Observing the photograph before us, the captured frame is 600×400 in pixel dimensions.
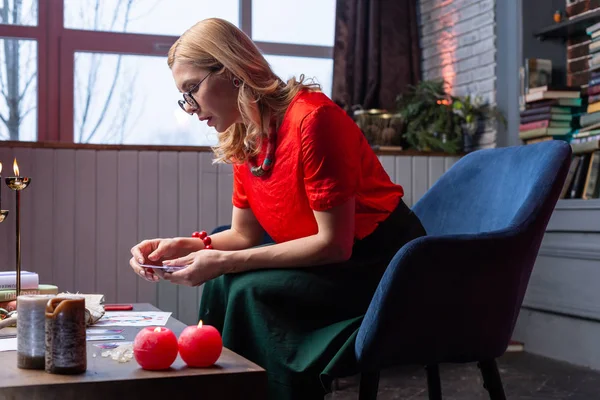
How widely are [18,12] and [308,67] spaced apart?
1.54 metres

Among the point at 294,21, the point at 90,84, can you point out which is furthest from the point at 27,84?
the point at 294,21

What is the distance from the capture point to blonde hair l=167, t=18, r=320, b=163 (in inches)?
65.7

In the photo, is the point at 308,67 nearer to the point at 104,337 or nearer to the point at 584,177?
the point at 584,177

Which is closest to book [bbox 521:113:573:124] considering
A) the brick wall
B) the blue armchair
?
the brick wall

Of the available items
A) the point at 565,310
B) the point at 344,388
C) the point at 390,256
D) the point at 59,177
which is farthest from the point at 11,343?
the point at 565,310

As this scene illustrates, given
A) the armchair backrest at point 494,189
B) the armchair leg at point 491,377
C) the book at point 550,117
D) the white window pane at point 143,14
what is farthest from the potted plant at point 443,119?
the armchair leg at point 491,377

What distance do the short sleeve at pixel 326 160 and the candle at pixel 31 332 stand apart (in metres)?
0.58

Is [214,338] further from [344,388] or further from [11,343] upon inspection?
[344,388]

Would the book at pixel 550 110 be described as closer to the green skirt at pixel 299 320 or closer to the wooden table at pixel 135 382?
the green skirt at pixel 299 320

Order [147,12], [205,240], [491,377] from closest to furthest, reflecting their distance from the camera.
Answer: [491,377], [205,240], [147,12]

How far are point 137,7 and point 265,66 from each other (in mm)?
2598

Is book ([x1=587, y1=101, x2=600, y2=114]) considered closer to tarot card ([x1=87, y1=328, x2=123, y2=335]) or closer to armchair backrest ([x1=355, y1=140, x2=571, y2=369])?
armchair backrest ([x1=355, y1=140, x2=571, y2=369])

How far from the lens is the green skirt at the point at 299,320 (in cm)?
144

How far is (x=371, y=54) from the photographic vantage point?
4.18 meters
